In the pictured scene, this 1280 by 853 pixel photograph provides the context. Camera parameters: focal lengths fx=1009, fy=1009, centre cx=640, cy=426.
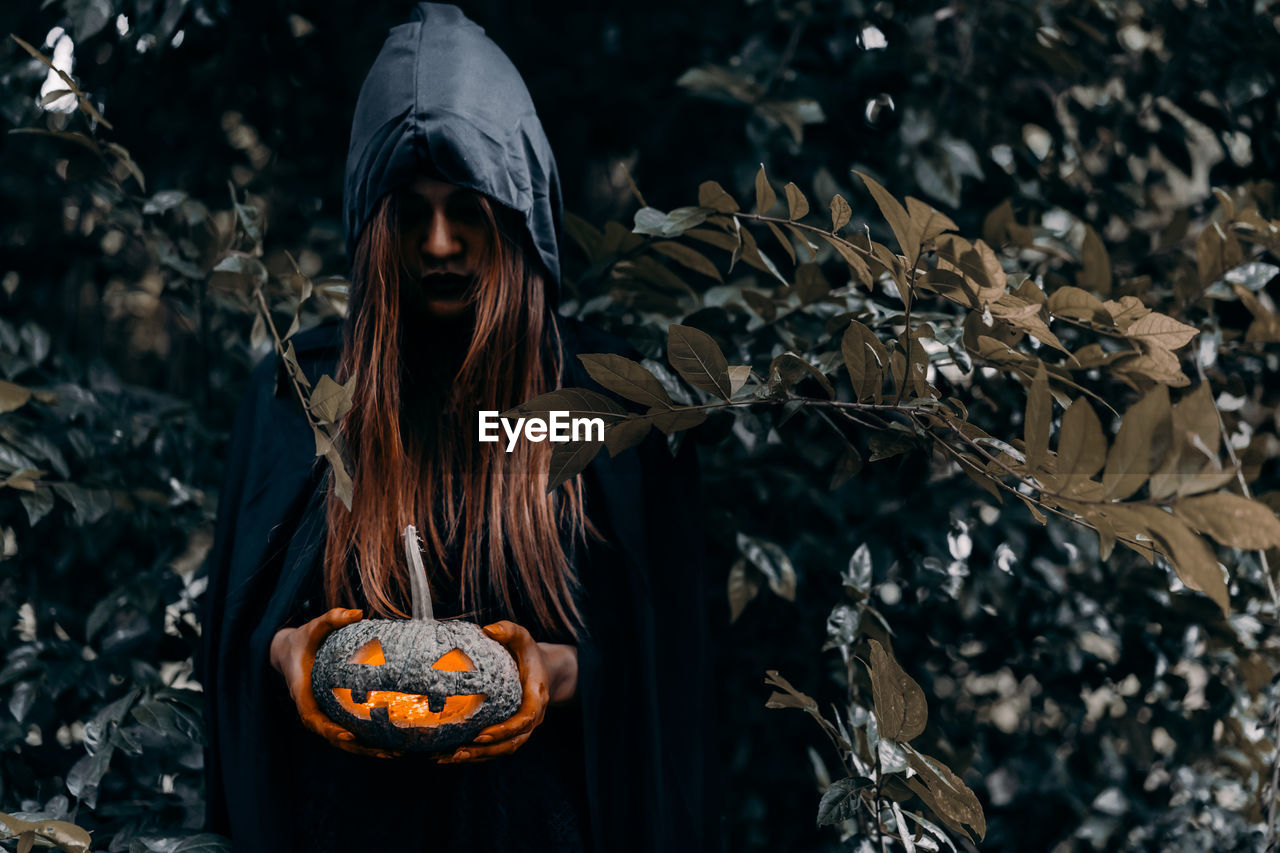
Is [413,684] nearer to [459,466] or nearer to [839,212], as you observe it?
[459,466]

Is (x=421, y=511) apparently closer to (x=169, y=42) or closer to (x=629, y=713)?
(x=629, y=713)

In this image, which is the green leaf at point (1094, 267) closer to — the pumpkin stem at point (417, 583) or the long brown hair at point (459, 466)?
the long brown hair at point (459, 466)

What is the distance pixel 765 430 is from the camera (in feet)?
4.13

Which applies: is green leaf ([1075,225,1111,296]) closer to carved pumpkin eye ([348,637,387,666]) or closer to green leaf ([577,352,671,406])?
green leaf ([577,352,671,406])

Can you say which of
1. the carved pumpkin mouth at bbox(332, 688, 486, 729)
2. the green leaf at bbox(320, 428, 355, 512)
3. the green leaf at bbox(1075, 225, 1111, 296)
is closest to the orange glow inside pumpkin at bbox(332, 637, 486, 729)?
the carved pumpkin mouth at bbox(332, 688, 486, 729)

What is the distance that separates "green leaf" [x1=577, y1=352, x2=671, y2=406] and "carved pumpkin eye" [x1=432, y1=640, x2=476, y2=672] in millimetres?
286

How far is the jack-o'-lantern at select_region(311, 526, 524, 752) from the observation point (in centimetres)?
92

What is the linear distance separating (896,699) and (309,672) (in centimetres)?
58

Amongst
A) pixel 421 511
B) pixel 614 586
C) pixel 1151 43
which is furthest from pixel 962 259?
pixel 1151 43

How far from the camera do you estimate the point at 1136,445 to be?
27.2 inches

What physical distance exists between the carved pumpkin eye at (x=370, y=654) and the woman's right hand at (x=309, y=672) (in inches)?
3.2

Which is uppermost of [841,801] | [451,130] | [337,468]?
[451,130]

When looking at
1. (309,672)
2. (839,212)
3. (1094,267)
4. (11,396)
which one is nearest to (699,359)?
(839,212)

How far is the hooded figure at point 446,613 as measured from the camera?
110 cm
